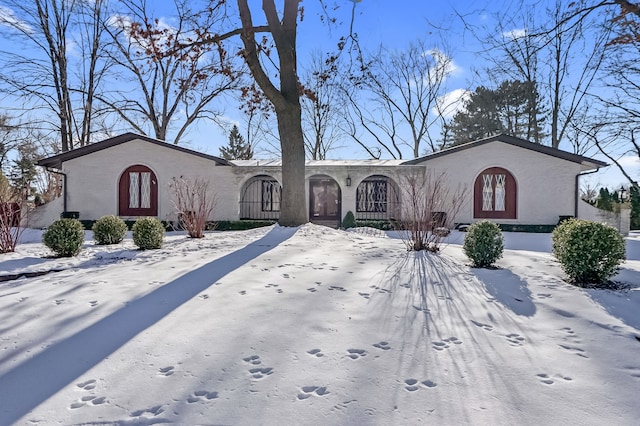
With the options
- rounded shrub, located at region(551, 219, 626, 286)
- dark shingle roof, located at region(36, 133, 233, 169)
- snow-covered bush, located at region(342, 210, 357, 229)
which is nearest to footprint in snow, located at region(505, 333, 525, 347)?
rounded shrub, located at region(551, 219, 626, 286)

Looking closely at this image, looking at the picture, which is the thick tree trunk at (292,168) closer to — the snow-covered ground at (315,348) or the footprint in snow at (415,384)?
the snow-covered ground at (315,348)

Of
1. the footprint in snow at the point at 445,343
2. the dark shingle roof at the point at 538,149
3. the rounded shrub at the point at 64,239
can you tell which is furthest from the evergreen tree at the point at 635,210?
the rounded shrub at the point at 64,239

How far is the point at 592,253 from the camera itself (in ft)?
14.7

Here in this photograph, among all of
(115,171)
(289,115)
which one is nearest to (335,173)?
(289,115)

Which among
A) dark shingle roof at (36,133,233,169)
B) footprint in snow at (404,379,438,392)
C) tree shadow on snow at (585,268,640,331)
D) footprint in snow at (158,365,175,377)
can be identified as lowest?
footprint in snow at (404,379,438,392)

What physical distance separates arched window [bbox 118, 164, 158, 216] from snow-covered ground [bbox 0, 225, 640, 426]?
1030 centimetres

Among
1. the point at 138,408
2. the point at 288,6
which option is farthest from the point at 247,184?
the point at 138,408

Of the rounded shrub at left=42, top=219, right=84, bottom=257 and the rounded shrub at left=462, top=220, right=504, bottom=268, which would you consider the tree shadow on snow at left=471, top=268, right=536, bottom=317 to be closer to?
the rounded shrub at left=462, top=220, right=504, bottom=268

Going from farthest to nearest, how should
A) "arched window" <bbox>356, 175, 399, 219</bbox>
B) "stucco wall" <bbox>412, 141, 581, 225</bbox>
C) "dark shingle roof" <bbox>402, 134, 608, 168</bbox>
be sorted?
"arched window" <bbox>356, 175, 399, 219</bbox>
"stucco wall" <bbox>412, 141, 581, 225</bbox>
"dark shingle roof" <bbox>402, 134, 608, 168</bbox>

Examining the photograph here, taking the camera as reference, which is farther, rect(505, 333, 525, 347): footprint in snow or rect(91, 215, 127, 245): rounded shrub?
→ rect(91, 215, 127, 245): rounded shrub

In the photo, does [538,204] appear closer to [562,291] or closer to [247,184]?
[562,291]

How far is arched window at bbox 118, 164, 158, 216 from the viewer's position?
1457 centimetres

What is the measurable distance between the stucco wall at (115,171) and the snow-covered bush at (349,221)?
17.0 ft

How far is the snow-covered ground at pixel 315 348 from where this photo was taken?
200cm
